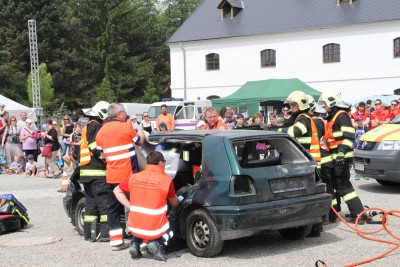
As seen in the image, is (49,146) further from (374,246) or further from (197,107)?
(197,107)

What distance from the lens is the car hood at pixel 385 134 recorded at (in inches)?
434

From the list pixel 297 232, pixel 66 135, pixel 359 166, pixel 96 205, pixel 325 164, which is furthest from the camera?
pixel 66 135

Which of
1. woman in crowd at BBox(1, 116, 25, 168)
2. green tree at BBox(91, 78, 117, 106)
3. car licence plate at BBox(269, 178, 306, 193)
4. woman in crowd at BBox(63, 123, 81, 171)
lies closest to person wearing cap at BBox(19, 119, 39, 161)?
woman in crowd at BBox(1, 116, 25, 168)

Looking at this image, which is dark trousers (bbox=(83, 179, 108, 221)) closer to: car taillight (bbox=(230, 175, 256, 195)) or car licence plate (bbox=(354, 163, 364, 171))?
car taillight (bbox=(230, 175, 256, 195))

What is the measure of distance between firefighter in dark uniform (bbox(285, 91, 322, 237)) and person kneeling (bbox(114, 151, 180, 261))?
7.66 feet

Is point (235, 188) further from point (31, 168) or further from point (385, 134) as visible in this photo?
point (31, 168)

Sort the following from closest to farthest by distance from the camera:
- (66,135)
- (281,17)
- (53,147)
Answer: (53,147)
(66,135)
(281,17)

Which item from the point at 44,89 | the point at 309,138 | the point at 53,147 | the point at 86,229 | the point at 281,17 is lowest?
the point at 86,229

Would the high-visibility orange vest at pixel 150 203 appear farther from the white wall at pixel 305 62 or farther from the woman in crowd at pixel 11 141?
the white wall at pixel 305 62

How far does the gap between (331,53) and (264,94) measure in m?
9.85

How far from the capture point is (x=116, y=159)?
703cm

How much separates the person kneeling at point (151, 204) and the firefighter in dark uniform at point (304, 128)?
234cm

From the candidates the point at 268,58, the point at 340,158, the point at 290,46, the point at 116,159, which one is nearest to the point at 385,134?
the point at 340,158

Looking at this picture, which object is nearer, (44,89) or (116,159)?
(116,159)
